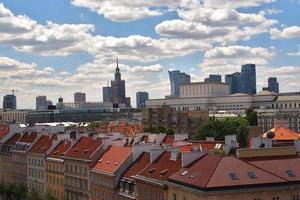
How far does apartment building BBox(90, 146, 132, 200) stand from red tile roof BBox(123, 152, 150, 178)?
1295mm

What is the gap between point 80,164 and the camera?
105 meters

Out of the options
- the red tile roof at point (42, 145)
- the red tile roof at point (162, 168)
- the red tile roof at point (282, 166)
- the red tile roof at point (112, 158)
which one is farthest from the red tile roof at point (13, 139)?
the red tile roof at point (282, 166)

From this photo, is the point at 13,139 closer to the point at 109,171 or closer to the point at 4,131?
the point at 4,131

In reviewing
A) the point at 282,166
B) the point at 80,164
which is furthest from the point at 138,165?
the point at 282,166

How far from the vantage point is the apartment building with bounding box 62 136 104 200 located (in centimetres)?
10238

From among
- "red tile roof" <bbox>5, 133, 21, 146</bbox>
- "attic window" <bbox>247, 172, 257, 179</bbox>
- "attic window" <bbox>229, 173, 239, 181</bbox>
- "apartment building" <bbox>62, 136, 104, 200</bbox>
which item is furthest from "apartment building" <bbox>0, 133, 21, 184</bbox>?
"attic window" <bbox>247, 172, 257, 179</bbox>

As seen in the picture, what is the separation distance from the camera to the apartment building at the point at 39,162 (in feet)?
410

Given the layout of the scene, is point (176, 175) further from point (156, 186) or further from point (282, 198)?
point (282, 198)

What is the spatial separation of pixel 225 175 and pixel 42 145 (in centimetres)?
7544

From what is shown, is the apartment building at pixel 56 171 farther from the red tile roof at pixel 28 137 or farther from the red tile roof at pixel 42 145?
the red tile roof at pixel 28 137

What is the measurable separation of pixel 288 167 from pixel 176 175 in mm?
12020

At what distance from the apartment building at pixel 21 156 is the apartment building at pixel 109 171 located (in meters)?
39.8

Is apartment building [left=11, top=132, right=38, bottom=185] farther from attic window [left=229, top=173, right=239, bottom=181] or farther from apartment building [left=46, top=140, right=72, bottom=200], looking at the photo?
attic window [left=229, top=173, right=239, bottom=181]

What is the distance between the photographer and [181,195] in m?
64.7
